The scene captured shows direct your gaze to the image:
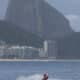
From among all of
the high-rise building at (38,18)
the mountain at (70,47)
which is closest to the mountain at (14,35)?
the high-rise building at (38,18)

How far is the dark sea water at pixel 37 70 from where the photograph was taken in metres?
1.61

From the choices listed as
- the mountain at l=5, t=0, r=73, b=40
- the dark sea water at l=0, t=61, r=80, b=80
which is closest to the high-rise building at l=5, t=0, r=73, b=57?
the mountain at l=5, t=0, r=73, b=40

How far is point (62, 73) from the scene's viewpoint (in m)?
1.66

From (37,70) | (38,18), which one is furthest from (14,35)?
(37,70)

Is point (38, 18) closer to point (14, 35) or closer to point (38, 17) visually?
point (38, 17)

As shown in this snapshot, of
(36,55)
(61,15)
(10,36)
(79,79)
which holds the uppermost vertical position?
(61,15)

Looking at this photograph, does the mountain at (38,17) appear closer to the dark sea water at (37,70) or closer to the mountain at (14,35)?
the mountain at (14,35)

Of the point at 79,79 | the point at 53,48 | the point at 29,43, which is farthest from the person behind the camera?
the point at 29,43

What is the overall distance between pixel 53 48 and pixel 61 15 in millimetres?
360

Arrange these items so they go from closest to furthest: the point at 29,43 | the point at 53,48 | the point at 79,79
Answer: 1. the point at 79,79
2. the point at 53,48
3. the point at 29,43

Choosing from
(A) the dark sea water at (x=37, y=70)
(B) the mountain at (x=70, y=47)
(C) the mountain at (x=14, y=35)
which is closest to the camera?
(A) the dark sea water at (x=37, y=70)

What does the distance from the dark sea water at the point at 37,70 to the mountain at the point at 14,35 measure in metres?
0.30

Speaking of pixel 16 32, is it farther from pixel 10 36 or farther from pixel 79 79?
pixel 79 79

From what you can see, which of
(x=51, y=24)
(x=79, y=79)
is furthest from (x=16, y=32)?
(x=79, y=79)
